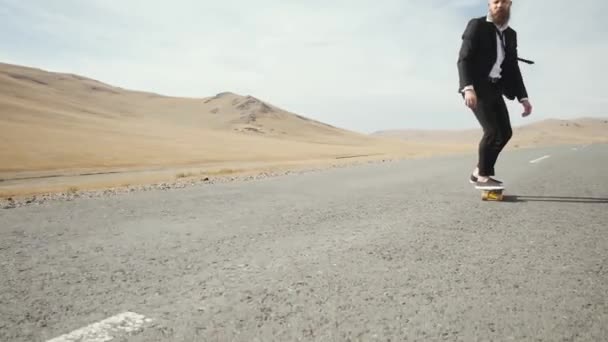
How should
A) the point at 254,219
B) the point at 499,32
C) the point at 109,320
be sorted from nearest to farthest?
the point at 109,320 < the point at 254,219 < the point at 499,32

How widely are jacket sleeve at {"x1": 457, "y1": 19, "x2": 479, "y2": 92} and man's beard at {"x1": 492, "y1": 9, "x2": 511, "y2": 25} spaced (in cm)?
21

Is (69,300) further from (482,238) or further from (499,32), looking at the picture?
(499,32)

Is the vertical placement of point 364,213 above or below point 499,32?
below

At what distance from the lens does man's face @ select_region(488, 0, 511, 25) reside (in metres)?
4.81

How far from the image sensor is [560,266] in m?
2.19

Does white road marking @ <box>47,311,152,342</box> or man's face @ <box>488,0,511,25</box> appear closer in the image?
white road marking @ <box>47,311,152,342</box>

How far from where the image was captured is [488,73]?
16.5ft

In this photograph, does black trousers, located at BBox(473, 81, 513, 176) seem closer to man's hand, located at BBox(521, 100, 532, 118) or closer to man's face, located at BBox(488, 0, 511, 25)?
man's hand, located at BBox(521, 100, 532, 118)

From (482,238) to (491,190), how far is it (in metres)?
2.02

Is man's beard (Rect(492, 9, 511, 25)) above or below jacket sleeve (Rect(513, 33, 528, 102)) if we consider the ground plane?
above

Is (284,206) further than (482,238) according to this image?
Yes

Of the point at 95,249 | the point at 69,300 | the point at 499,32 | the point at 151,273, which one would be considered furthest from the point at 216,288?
the point at 499,32

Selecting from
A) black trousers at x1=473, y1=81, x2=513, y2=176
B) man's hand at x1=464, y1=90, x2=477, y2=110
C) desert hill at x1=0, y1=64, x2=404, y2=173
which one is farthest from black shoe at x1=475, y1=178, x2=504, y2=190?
desert hill at x1=0, y1=64, x2=404, y2=173

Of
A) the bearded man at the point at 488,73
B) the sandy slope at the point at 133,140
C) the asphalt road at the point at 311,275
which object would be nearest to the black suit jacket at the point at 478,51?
the bearded man at the point at 488,73
